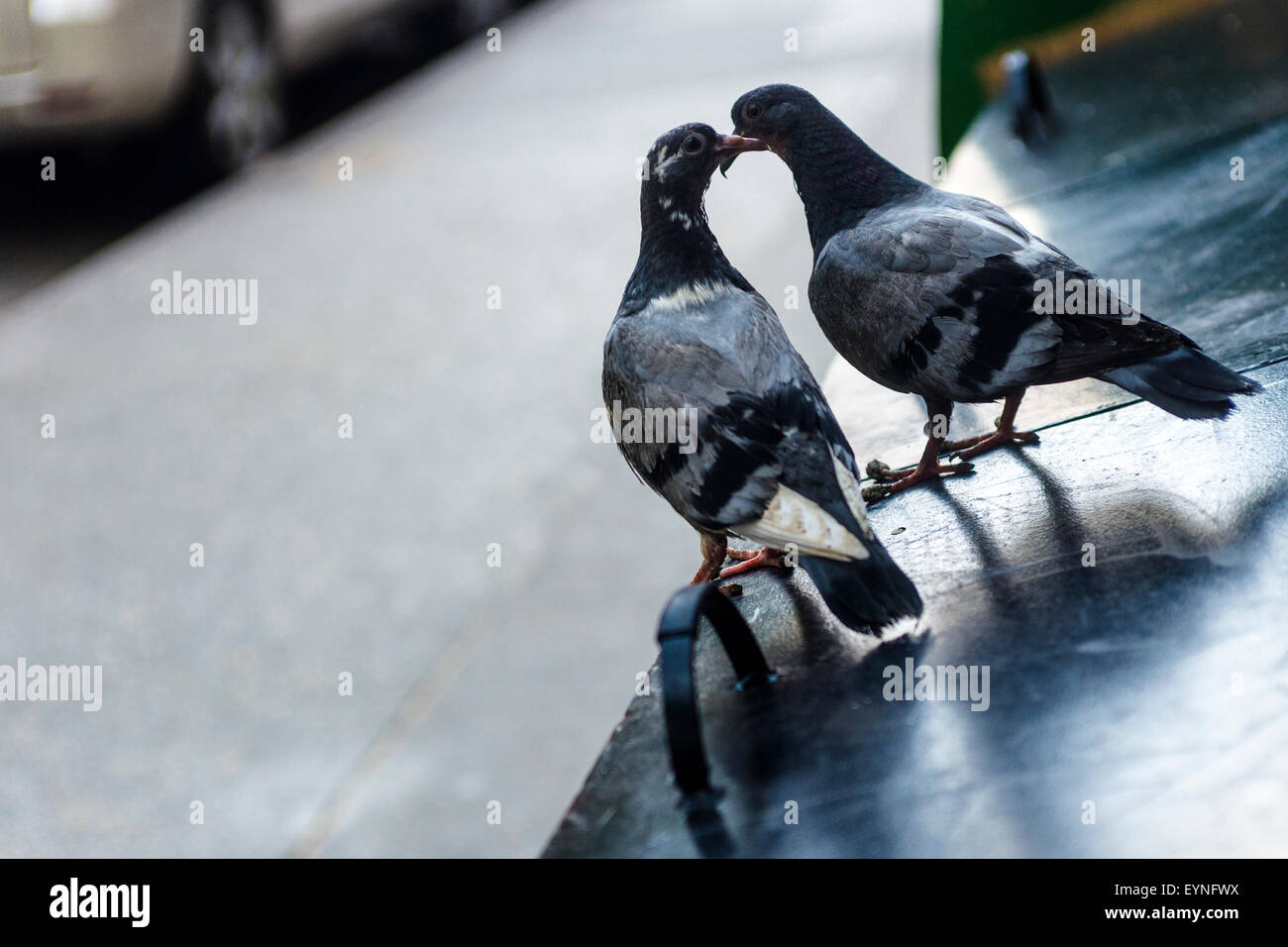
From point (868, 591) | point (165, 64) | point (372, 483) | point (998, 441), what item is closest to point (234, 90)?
point (165, 64)

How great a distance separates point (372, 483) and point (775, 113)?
4162mm

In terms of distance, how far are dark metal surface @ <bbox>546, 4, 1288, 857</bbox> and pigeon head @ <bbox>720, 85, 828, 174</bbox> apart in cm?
67

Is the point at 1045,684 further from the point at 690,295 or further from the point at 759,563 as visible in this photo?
the point at 690,295

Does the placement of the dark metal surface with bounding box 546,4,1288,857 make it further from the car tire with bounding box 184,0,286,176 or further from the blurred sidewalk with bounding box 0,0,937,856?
the car tire with bounding box 184,0,286,176

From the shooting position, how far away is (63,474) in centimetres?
642

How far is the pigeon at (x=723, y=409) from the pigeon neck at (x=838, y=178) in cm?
22

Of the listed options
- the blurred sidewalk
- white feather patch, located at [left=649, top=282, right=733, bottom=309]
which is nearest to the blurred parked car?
the blurred sidewalk

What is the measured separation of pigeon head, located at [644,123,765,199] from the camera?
204 cm

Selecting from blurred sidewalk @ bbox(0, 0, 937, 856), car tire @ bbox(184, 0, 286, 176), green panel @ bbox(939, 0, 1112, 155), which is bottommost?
blurred sidewalk @ bbox(0, 0, 937, 856)

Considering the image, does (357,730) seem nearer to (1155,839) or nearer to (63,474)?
(63,474)

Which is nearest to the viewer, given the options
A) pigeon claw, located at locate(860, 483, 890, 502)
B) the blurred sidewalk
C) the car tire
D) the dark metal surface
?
the dark metal surface

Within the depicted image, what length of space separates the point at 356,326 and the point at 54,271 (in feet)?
7.59

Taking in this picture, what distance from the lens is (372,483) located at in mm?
6117
